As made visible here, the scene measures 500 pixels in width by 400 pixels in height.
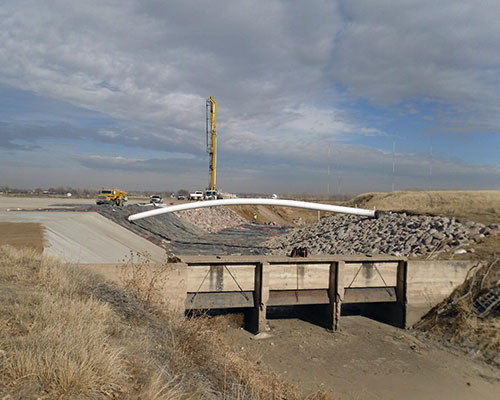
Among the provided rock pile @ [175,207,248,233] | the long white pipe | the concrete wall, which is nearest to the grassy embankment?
the concrete wall

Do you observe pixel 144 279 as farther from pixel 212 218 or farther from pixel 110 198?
pixel 212 218

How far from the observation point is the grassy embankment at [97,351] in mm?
4215

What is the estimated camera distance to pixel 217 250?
28953 millimetres

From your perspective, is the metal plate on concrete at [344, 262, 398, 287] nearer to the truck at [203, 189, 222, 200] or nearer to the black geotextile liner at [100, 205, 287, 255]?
the black geotextile liner at [100, 205, 287, 255]

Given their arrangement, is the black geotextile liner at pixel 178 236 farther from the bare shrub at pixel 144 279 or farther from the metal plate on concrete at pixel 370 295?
the bare shrub at pixel 144 279

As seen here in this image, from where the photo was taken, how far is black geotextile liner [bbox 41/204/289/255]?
28.3 meters

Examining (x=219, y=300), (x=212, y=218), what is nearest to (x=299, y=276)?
(x=219, y=300)

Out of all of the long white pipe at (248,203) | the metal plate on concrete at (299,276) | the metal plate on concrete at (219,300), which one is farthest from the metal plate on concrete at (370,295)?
the long white pipe at (248,203)

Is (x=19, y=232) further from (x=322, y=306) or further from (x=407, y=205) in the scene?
(x=407, y=205)

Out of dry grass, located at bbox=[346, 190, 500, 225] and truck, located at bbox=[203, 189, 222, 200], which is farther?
truck, located at bbox=[203, 189, 222, 200]

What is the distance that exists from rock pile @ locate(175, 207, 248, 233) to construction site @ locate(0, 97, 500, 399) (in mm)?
16168

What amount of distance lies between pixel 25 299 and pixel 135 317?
217 cm

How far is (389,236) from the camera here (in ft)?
82.1

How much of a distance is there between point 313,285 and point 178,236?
18.2 m
